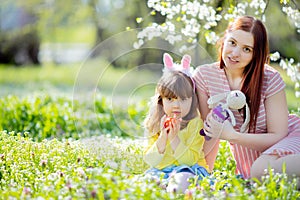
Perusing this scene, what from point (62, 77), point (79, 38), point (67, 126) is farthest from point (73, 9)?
point (79, 38)

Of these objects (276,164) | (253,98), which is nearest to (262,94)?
(253,98)

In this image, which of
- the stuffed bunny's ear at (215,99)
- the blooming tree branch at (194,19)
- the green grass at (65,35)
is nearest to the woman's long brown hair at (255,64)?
the stuffed bunny's ear at (215,99)

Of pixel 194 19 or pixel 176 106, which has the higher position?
pixel 194 19

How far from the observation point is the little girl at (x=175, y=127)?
324cm

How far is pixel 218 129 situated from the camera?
324cm

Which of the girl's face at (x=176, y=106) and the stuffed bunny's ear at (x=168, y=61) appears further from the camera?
the stuffed bunny's ear at (x=168, y=61)

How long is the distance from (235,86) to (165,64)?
16.7 inches

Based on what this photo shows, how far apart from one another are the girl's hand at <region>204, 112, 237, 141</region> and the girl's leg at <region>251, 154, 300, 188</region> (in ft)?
0.72

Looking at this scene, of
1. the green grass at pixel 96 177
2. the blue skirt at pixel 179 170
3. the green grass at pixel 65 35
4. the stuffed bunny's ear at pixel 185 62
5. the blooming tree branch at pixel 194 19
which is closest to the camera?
the green grass at pixel 96 177

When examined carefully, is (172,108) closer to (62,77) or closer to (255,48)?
(255,48)

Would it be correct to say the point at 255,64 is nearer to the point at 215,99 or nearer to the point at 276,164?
the point at 215,99

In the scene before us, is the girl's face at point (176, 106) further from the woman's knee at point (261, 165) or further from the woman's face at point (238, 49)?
the woman's knee at point (261, 165)

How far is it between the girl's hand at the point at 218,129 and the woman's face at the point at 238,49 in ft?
1.11

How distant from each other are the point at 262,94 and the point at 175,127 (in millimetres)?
544
